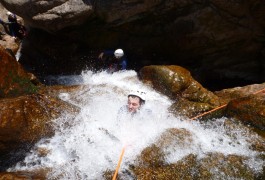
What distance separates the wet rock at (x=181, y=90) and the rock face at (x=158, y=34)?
185cm

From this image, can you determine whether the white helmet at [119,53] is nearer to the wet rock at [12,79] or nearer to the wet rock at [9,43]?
the wet rock at [12,79]

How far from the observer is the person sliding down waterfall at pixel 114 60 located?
10.1m

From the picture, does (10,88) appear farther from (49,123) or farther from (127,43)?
(127,43)

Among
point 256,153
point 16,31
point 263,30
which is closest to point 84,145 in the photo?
point 256,153

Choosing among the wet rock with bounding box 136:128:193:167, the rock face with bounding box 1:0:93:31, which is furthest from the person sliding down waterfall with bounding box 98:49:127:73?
the wet rock with bounding box 136:128:193:167

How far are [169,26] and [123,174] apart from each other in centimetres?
636

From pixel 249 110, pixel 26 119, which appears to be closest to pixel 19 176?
pixel 26 119

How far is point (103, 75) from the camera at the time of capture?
1062cm

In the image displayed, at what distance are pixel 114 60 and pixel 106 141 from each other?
4576 millimetres

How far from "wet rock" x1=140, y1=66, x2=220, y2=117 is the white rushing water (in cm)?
57

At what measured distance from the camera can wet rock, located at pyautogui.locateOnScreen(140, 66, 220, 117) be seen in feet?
26.3

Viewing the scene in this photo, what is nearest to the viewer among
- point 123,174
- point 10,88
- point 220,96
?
point 123,174

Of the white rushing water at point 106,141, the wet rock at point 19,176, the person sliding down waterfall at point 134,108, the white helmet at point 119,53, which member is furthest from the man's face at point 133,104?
the white helmet at point 119,53

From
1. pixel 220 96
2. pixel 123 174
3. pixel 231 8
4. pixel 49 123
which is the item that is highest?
pixel 231 8
